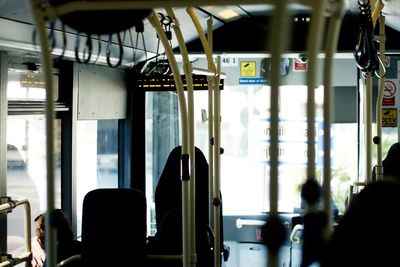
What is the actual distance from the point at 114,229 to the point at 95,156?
278cm

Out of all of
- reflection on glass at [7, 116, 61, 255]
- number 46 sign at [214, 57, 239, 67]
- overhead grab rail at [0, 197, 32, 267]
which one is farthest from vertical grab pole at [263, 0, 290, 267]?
number 46 sign at [214, 57, 239, 67]

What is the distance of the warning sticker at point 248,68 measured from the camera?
23.1ft

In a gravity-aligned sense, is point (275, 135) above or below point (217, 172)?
above

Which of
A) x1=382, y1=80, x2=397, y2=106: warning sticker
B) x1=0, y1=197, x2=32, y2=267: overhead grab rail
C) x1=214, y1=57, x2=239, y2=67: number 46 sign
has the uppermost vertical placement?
x1=214, y1=57, x2=239, y2=67: number 46 sign

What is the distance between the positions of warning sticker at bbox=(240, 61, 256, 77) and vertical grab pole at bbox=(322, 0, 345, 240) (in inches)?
219

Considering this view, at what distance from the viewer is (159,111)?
267 inches

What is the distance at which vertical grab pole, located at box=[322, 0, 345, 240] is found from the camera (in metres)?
1.43

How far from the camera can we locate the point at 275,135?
1304 millimetres

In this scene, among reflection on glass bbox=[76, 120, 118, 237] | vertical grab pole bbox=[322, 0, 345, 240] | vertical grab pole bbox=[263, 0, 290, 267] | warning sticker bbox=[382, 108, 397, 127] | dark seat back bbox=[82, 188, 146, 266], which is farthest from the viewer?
warning sticker bbox=[382, 108, 397, 127]

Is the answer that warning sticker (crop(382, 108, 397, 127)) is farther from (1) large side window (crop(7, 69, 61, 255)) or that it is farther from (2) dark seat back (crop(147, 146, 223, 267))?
(1) large side window (crop(7, 69, 61, 255))

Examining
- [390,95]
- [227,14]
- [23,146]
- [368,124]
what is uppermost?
[227,14]

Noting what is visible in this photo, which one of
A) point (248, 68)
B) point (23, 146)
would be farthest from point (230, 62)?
point (23, 146)

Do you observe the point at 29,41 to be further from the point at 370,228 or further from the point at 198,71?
the point at 370,228

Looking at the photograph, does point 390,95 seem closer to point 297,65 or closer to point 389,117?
point 389,117
